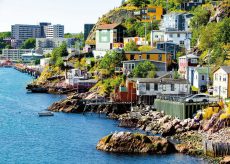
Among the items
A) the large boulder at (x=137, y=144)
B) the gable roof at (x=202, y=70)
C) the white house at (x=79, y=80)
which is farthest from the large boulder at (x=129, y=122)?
the white house at (x=79, y=80)

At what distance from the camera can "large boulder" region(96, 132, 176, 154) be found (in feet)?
202

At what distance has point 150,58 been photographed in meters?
115

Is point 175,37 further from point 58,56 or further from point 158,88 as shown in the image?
point 58,56

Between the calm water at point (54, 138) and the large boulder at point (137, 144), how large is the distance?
1294mm

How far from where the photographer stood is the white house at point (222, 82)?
80938mm

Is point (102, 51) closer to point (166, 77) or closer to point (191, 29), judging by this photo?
point (191, 29)

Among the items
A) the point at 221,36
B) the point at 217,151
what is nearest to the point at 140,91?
the point at 221,36

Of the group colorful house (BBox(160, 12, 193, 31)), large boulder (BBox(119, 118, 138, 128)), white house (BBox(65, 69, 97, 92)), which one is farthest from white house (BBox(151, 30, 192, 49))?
large boulder (BBox(119, 118, 138, 128))

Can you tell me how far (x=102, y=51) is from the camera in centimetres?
14138

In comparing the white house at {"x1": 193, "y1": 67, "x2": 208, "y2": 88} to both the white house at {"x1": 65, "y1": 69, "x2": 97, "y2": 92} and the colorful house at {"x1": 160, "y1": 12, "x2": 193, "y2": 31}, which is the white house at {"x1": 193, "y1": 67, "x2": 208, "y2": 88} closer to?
the white house at {"x1": 65, "y1": 69, "x2": 97, "y2": 92}

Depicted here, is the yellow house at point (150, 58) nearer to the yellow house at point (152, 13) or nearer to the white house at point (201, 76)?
the white house at point (201, 76)

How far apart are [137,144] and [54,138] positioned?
1375 centimetres

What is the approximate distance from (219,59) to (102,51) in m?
48.7

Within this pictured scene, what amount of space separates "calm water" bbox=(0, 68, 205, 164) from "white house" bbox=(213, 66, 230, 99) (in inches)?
554
